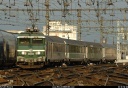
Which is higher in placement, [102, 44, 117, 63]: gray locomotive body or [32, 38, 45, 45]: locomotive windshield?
A: [32, 38, 45, 45]: locomotive windshield

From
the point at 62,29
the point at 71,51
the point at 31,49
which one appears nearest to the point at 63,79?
the point at 31,49

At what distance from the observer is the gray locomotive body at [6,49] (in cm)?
2547

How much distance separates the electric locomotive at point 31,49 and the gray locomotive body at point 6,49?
37.5 inches

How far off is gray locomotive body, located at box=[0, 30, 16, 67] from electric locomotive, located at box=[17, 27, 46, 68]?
951 millimetres

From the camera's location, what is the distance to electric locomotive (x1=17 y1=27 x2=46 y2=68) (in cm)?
2653

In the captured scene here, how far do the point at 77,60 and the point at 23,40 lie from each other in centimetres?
1380

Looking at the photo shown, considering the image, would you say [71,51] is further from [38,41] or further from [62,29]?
[62,29]

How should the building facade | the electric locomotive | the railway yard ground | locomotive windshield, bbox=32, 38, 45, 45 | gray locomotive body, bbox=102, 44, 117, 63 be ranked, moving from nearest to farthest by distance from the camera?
the railway yard ground → the electric locomotive → locomotive windshield, bbox=32, 38, 45, 45 → gray locomotive body, bbox=102, 44, 117, 63 → the building facade

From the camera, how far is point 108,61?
55594mm

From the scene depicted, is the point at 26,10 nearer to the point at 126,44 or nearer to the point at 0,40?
the point at 0,40

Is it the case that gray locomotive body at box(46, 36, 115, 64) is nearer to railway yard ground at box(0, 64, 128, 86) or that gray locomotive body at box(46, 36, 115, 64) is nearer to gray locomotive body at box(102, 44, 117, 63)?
gray locomotive body at box(102, 44, 117, 63)

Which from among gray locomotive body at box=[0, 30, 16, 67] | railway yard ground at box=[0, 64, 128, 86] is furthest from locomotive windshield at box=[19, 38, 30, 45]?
railway yard ground at box=[0, 64, 128, 86]

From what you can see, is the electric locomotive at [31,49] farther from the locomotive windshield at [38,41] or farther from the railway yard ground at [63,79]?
the railway yard ground at [63,79]

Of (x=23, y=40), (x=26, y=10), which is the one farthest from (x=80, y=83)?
(x=26, y=10)
